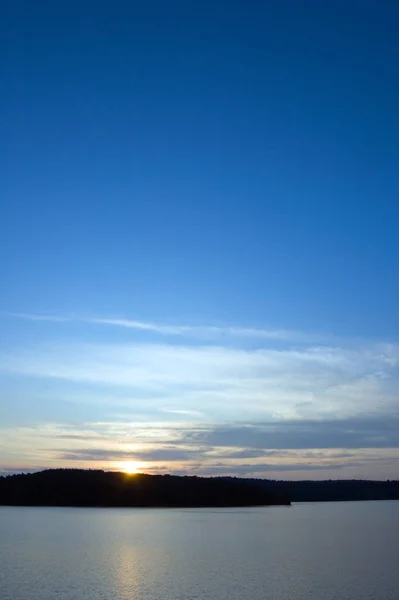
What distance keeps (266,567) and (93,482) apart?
14780cm

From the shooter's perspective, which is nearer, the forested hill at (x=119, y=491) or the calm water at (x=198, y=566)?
the calm water at (x=198, y=566)

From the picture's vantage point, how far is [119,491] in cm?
19438

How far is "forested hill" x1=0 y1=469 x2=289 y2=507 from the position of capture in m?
188

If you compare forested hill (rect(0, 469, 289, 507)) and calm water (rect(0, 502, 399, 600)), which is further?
forested hill (rect(0, 469, 289, 507))

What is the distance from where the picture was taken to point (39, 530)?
8950 centimetres

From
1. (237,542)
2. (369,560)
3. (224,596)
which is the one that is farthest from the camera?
(237,542)

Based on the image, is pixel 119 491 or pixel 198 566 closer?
pixel 198 566

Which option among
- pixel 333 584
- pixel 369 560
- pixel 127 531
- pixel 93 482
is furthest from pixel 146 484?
pixel 333 584

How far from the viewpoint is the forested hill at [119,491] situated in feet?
615

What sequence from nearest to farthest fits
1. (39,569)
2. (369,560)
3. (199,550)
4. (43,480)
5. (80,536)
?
(39,569)
(369,560)
(199,550)
(80,536)
(43,480)

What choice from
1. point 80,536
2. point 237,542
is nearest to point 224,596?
point 237,542

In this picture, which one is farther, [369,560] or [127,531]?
[127,531]

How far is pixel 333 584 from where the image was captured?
41781mm

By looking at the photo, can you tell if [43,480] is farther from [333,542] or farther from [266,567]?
[266,567]
